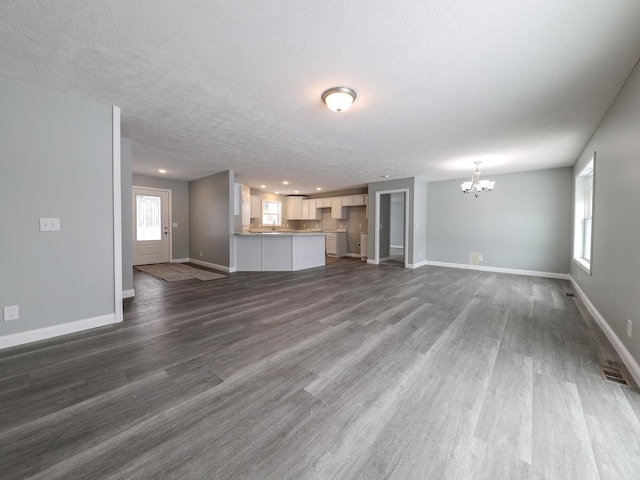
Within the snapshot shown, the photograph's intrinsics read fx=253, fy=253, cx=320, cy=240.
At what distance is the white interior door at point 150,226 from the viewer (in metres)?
6.99

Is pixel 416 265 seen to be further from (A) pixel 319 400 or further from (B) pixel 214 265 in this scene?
(A) pixel 319 400

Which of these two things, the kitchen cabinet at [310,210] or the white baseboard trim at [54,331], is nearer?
the white baseboard trim at [54,331]

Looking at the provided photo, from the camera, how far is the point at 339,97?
2.54 metres

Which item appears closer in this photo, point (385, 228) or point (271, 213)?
point (385, 228)

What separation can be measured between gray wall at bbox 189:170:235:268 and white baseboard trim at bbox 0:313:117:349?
3.41m

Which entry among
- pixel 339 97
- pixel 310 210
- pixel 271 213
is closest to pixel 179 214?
pixel 271 213

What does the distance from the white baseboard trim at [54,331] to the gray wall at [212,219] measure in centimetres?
341

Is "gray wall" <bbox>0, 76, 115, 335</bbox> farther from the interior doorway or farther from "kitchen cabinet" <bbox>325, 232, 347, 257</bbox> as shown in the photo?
"kitchen cabinet" <bbox>325, 232, 347, 257</bbox>

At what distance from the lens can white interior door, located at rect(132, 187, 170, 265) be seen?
6.99 metres

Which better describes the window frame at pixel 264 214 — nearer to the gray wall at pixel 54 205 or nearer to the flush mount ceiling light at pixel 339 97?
the gray wall at pixel 54 205

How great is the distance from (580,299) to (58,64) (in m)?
7.22

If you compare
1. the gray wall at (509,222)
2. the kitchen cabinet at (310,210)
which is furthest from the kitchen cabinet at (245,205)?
the gray wall at (509,222)

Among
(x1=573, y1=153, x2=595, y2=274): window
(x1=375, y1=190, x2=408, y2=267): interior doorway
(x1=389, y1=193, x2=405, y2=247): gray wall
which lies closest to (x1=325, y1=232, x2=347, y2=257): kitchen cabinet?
(x1=375, y1=190, x2=408, y2=267): interior doorway

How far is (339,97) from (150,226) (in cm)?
699
